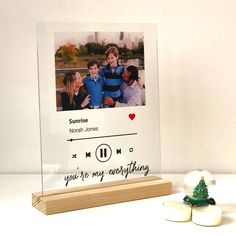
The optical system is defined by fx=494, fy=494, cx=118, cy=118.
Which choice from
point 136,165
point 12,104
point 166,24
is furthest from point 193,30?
point 12,104

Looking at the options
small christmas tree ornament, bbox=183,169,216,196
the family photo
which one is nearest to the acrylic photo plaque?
→ the family photo

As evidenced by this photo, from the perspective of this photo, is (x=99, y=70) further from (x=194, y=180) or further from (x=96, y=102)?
(x=194, y=180)

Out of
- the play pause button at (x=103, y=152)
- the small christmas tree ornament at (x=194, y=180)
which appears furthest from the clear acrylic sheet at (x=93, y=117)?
the small christmas tree ornament at (x=194, y=180)

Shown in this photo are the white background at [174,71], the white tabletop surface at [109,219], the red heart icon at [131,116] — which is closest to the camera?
the white tabletop surface at [109,219]

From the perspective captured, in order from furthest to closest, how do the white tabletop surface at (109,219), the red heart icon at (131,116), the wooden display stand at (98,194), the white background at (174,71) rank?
the white background at (174,71)
the red heart icon at (131,116)
the wooden display stand at (98,194)
the white tabletop surface at (109,219)

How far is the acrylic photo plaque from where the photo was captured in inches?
42.1

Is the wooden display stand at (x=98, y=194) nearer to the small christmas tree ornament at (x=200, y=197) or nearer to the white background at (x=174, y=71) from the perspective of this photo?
the small christmas tree ornament at (x=200, y=197)

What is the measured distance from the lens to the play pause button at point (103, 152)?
1127mm

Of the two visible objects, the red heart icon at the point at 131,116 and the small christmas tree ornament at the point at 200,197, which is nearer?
the small christmas tree ornament at the point at 200,197

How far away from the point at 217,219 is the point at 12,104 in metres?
0.73

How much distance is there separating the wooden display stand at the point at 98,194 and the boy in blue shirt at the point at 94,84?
0.19 metres

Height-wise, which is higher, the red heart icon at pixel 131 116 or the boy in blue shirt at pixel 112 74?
the boy in blue shirt at pixel 112 74

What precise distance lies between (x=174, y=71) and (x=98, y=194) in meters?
0.49

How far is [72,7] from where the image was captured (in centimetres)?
141
